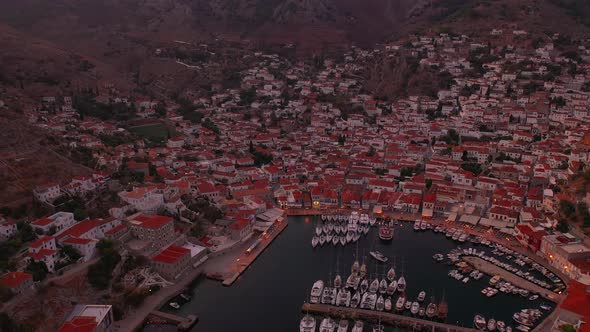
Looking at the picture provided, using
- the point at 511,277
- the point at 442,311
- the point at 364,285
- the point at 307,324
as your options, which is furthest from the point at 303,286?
the point at 511,277

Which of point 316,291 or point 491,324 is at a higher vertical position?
point 491,324

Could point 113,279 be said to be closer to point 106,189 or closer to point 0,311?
point 0,311

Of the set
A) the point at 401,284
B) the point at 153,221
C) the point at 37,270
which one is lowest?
the point at 401,284

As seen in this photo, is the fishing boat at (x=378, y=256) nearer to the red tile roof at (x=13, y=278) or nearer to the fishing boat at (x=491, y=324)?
the fishing boat at (x=491, y=324)

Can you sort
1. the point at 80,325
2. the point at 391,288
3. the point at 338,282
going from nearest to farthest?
1. the point at 80,325
2. the point at 391,288
3. the point at 338,282

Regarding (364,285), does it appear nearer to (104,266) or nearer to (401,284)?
(401,284)

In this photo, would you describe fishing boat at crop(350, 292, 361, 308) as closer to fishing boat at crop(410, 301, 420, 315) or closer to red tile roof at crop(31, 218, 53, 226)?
fishing boat at crop(410, 301, 420, 315)

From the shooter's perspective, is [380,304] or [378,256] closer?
[380,304]
